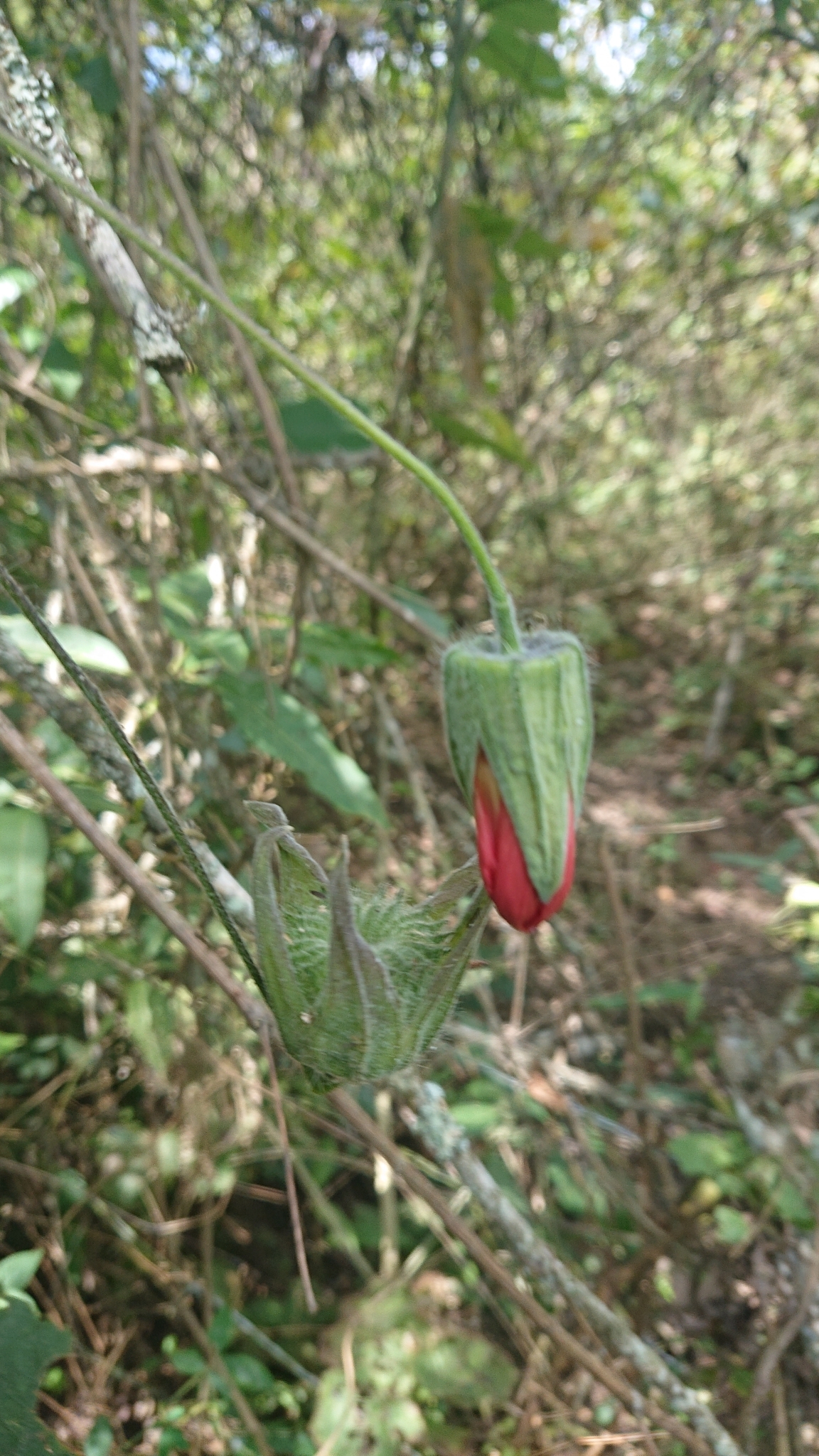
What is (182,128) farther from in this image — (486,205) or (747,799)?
(747,799)

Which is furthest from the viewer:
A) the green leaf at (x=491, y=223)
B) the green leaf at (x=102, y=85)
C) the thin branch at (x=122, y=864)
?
the green leaf at (x=491, y=223)

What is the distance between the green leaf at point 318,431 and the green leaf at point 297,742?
2.02 ft

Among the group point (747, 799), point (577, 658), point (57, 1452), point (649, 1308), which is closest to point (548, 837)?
point (577, 658)

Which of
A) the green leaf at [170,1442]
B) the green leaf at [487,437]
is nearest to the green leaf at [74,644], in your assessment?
the green leaf at [487,437]

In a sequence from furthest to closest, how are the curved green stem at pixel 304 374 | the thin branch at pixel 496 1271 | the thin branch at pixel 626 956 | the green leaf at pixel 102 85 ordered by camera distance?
1. the green leaf at pixel 102 85
2. the thin branch at pixel 626 956
3. the thin branch at pixel 496 1271
4. the curved green stem at pixel 304 374

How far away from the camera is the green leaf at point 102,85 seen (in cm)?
144

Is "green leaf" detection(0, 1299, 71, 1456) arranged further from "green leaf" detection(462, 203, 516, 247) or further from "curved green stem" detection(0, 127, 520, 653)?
"green leaf" detection(462, 203, 516, 247)

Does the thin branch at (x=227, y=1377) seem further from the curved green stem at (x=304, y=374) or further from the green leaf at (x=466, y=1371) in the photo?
the curved green stem at (x=304, y=374)

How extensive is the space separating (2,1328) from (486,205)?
2.15 meters

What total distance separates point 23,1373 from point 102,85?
1.90 meters

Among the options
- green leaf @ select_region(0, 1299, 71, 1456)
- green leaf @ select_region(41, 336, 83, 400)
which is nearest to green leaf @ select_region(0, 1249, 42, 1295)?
green leaf @ select_region(0, 1299, 71, 1456)

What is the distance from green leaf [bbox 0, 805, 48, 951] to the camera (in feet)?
3.28

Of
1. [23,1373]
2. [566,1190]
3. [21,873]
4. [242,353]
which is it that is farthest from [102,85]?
[566,1190]

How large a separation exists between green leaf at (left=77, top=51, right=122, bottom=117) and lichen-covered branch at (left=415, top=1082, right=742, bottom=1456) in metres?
1.70
